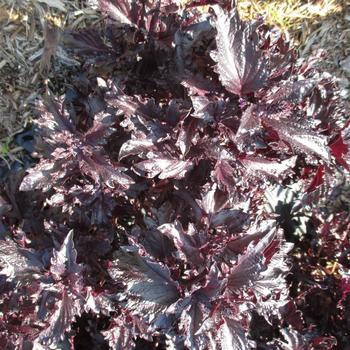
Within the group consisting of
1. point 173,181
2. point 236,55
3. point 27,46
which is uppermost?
point 27,46

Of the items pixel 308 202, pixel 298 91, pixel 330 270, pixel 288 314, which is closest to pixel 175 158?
pixel 298 91

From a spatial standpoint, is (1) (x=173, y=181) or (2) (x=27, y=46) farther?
(2) (x=27, y=46)

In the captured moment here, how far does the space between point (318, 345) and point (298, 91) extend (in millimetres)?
1048

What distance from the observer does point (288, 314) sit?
7.21ft

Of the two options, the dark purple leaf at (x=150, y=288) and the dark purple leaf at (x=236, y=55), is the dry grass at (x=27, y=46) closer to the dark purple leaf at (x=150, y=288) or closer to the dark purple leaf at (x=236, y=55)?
the dark purple leaf at (x=236, y=55)

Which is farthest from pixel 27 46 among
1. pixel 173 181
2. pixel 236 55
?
pixel 236 55

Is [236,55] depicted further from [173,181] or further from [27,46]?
[27,46]

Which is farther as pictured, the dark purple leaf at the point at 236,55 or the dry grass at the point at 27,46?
the dry grass at the point at 27,46

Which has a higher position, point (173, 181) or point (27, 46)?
point (27, 46)

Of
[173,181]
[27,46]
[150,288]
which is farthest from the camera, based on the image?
[27,46]

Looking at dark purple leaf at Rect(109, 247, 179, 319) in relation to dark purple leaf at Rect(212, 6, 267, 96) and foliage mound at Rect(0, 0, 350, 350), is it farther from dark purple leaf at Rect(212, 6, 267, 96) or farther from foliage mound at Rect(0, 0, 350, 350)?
dark purple leaf at Rect(212, 6, 267, 96)

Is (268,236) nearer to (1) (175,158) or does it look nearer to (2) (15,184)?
(1) (175,158)

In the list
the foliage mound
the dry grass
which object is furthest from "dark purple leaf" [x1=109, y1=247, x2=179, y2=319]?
the dry grass

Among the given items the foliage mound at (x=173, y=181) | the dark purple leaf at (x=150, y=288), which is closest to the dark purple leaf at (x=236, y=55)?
the foliage mound at (x=173, y=181)
